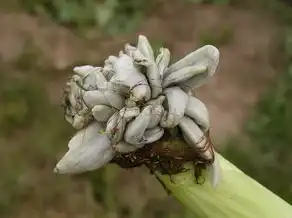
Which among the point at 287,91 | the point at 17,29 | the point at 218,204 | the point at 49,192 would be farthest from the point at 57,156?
the point at 218,204

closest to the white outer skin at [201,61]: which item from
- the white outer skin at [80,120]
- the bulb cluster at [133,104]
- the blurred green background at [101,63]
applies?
the bulb cluster at [133,104]

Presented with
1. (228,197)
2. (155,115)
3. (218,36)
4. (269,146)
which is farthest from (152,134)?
(218,36)

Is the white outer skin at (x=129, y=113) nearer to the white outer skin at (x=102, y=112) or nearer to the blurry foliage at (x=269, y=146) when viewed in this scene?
the white outer skin at (x=102, y=112)

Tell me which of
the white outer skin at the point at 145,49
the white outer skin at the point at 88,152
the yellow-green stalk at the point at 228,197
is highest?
the white outer skin at the point at 145,49

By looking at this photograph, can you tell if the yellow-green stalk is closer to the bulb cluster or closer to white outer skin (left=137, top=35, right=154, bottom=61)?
the bulb cluster

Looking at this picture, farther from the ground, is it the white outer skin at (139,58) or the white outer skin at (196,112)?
the white outer skin at (139,58)

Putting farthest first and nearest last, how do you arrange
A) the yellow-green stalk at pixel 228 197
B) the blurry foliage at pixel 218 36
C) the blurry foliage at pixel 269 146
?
the blurry foliage at pixel 218 36
the blurry foliage at pixel 269 146
the yellow-green stalk at pixel 228 197
